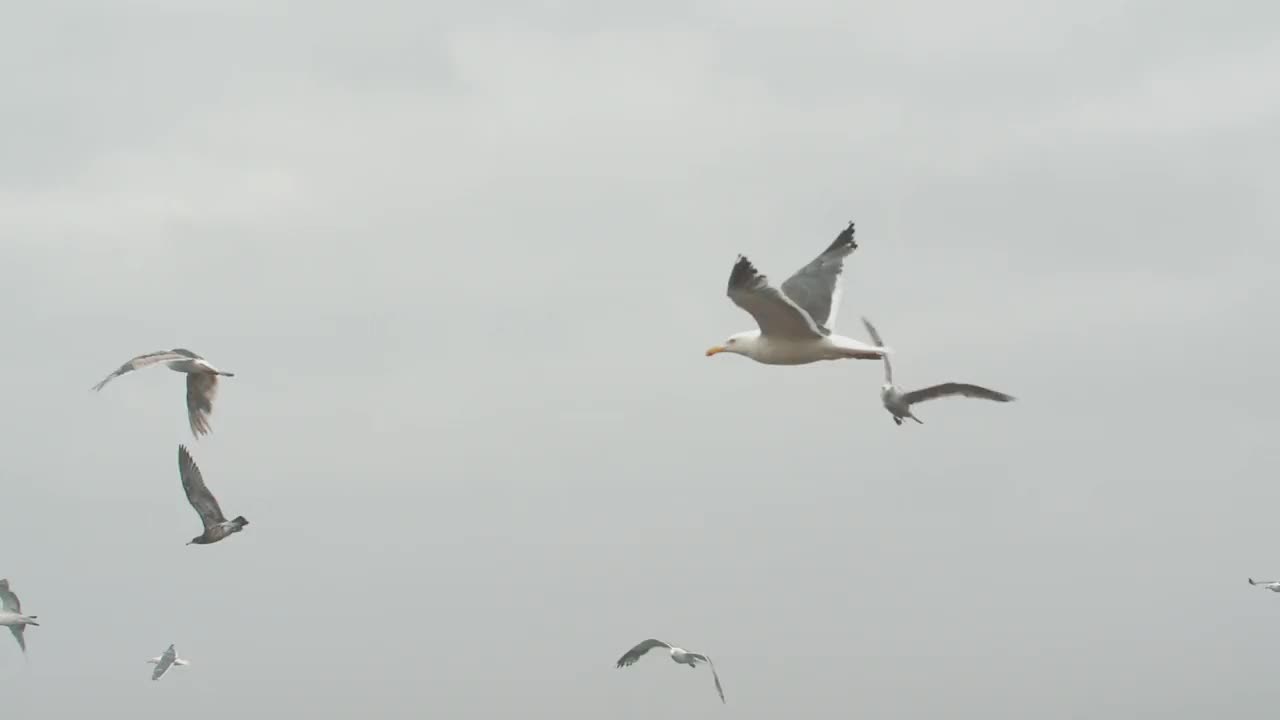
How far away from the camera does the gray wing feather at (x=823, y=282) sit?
2651cm

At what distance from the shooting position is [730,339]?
26.4 metres

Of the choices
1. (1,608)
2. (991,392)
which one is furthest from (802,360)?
(1,608)

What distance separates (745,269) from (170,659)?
30806 mm

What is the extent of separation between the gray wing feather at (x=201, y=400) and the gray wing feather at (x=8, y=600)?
34.2 ft

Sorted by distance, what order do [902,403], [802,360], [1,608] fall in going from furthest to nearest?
[1,608] → [902,403] → [802,360]

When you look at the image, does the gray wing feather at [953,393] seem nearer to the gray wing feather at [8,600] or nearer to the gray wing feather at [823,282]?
the gray wing feather at [823,282]

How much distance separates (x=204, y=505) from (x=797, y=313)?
15.2 meters

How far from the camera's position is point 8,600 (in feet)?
130

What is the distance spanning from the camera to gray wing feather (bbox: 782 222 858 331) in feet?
87.0

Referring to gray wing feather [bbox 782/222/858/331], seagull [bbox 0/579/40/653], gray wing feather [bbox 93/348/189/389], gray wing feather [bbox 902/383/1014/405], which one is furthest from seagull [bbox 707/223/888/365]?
seagull [bbox 0/579/40/653]

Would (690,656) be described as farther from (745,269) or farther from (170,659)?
(745,269)

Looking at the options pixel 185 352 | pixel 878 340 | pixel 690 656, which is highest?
pixel 185 352

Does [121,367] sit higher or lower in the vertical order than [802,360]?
higher

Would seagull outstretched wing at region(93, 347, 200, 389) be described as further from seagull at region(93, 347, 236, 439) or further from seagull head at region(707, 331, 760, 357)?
seagull head at region(707, 331, 760, 357)
